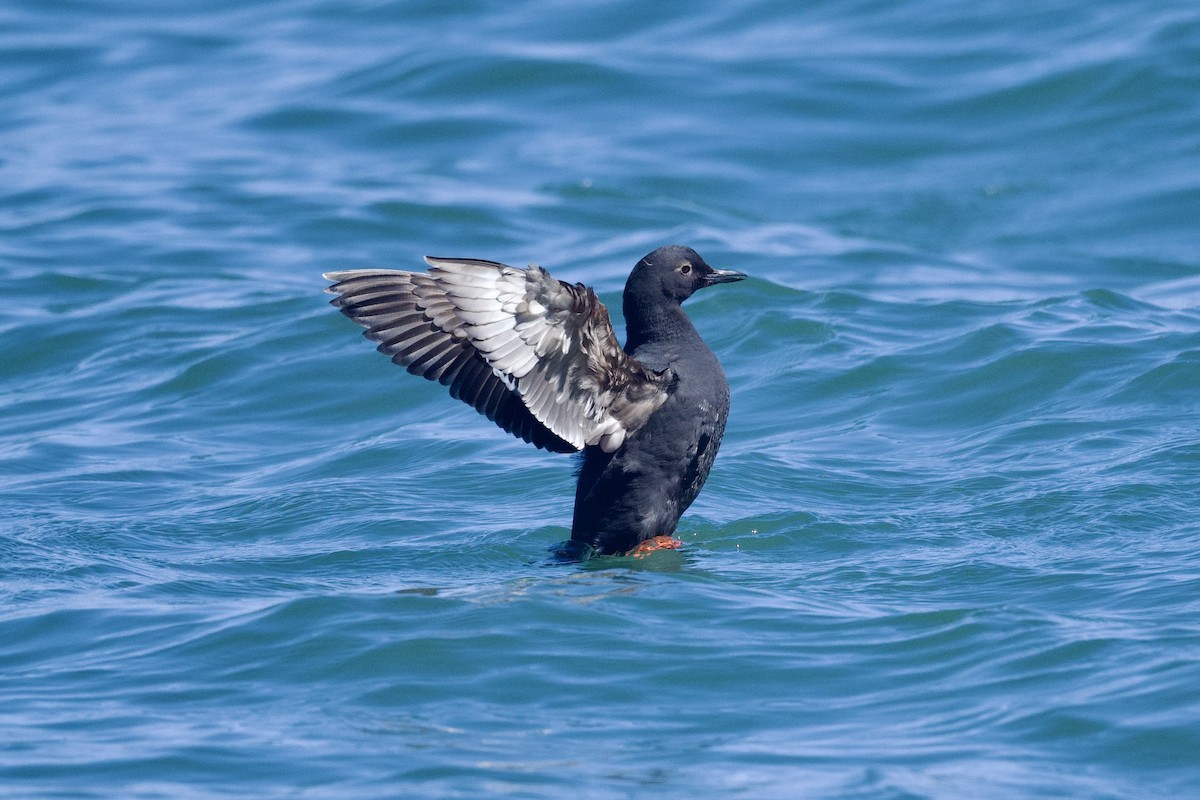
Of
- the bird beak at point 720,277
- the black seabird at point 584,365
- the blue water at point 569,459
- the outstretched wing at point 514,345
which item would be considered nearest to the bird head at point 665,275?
the black seabird at point 584,365

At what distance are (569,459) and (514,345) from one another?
9.87 feet

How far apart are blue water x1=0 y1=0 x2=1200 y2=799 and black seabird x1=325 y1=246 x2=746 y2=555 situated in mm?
378

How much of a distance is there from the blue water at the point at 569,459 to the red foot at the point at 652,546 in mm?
114

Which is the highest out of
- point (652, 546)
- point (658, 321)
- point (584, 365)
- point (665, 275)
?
point (665, 275)

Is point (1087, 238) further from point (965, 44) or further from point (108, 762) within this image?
point (108, 762)

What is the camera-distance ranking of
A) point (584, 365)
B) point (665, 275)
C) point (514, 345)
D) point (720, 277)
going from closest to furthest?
point (514, 345) → point (584, 365) → point (665, 275) → point (720, 277)

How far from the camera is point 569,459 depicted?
988 centimetres

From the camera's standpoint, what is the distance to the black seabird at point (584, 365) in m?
6.89

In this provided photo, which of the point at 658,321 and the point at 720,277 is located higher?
the point at 720,277

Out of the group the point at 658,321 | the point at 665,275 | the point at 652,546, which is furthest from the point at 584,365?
the point at 652,546

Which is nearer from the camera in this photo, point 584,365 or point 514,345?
point 514,345

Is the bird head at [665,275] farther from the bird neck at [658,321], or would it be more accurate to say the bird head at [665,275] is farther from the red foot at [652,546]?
the red foot at [652,546]

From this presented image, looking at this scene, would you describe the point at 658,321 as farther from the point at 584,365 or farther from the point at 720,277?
the point at 584,365

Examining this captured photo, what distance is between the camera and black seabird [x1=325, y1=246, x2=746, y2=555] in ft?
22.6
